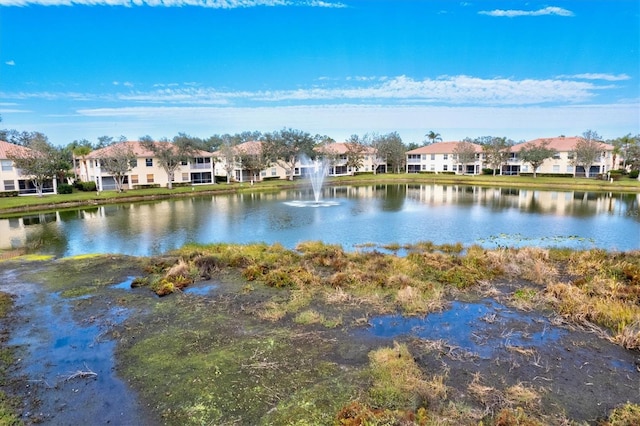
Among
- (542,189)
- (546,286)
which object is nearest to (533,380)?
(546,286)

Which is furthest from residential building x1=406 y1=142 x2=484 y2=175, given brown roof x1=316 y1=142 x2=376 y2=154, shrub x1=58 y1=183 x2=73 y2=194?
shrub x1=58 y1=183 x2=73 y2=194

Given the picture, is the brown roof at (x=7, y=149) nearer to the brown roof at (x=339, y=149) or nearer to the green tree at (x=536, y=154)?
the brown roof at (x=339, y=149)

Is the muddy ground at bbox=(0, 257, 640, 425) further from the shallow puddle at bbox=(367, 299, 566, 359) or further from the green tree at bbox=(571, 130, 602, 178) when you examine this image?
the green tree at bbox=(571, 130, 602, 178)

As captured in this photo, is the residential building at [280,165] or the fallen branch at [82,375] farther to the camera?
the residential building at [280,165]

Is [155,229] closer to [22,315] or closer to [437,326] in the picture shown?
[22,315]

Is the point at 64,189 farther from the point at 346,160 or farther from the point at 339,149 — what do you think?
the point at 339,149

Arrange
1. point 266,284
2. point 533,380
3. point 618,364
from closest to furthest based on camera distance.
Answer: point 533,380 → point 618,364 → point 266,284

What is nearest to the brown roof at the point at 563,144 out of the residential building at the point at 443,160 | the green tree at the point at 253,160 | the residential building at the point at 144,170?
the residential building at the point at 443,160
